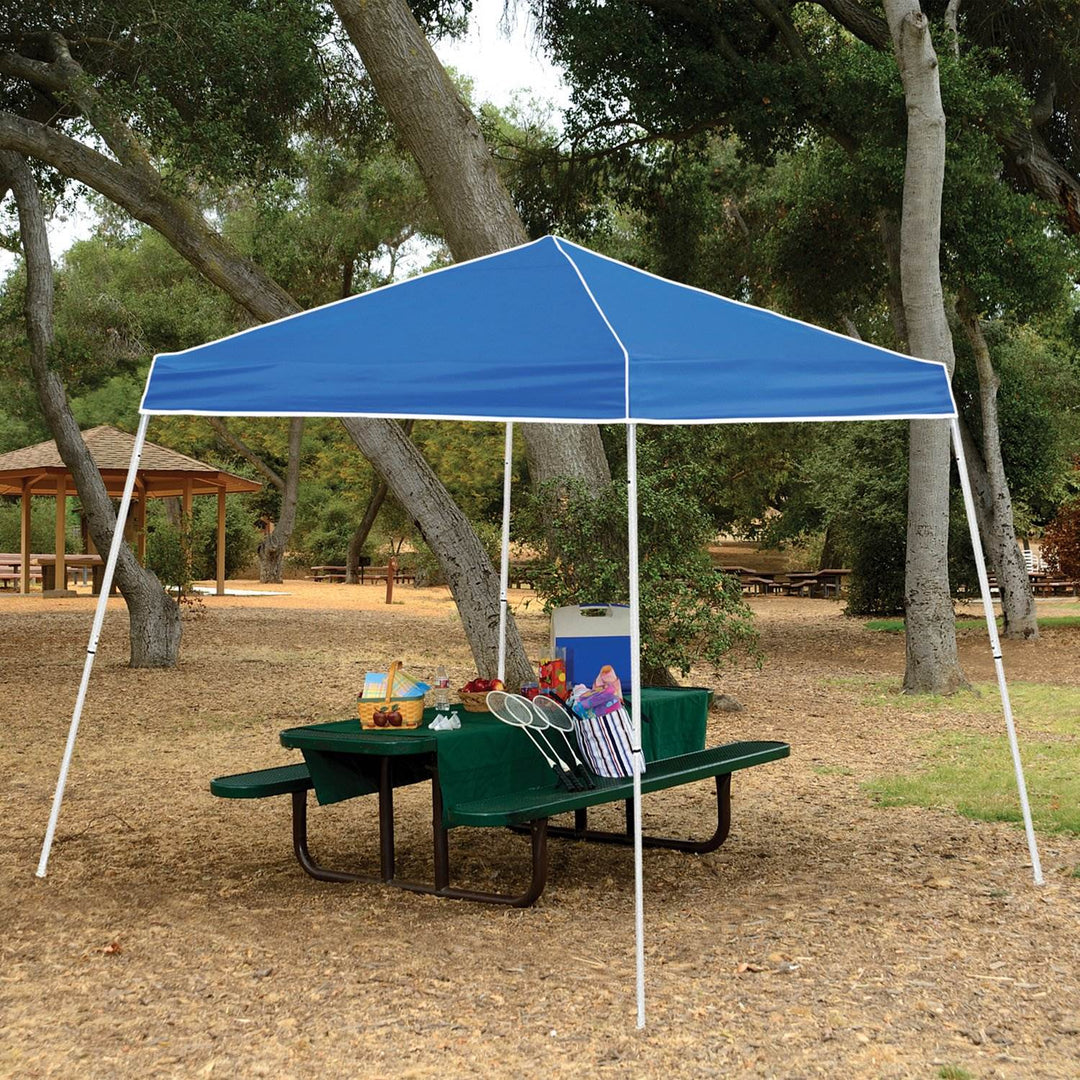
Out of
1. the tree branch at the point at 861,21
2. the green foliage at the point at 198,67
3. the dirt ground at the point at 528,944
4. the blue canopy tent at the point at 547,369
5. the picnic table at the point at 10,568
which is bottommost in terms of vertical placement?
the dirt ground at the point at 528,944

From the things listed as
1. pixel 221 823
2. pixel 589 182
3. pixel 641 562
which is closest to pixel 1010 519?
pixel 589 182

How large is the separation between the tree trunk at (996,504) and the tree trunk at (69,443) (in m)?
10.4

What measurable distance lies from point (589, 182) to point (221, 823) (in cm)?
1160

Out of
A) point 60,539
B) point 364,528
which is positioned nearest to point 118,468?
point 60,539

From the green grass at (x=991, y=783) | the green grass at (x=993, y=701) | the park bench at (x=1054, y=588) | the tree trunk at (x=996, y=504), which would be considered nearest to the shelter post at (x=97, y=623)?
the green grass at (x=991, y=783)

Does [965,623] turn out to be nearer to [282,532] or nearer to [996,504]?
[996,504]

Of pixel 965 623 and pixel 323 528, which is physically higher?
pixel 323 528

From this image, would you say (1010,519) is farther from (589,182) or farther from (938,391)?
(938,391)

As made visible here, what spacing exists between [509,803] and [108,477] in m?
22.8

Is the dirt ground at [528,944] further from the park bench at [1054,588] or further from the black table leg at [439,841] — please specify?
the park bench at [1054,588]

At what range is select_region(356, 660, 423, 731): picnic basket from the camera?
535 cm

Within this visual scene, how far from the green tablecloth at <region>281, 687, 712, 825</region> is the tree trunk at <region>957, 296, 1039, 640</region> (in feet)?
44.7

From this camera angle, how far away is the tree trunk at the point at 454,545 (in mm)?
10070

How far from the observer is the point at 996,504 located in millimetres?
17891
